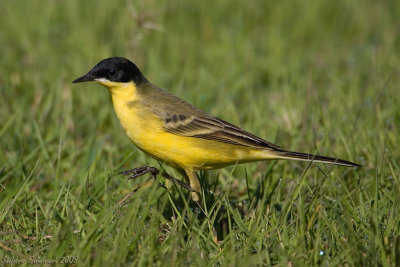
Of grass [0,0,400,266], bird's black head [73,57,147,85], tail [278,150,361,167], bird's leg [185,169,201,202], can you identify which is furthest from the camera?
bird's black head [73,57,147,85]

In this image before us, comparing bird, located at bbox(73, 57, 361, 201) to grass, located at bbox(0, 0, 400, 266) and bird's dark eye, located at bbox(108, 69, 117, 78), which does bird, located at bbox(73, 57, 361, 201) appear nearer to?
bird's dark eye, located at bbox(108, 69, 117, 78)

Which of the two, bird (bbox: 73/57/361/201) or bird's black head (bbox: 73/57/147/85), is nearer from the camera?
bird (bbox: 73/57/361/201)

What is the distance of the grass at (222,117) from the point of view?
12.8ft

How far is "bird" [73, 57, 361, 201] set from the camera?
4863 millimetres

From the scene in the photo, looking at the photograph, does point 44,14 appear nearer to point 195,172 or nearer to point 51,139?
point 51,139

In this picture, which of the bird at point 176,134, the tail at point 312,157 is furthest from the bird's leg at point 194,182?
the tail at point 312,157

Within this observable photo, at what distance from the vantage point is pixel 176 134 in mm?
4965

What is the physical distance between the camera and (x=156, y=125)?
16.2 feet

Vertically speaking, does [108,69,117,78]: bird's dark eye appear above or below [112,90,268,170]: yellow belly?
above

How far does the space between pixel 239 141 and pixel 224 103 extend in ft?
7.27

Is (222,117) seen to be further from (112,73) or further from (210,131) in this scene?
(112,73)

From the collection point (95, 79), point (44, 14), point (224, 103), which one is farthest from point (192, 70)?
point (95, 79)

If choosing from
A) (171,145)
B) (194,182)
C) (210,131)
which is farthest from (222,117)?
(171,145)

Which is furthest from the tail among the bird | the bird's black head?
the bird's black head
